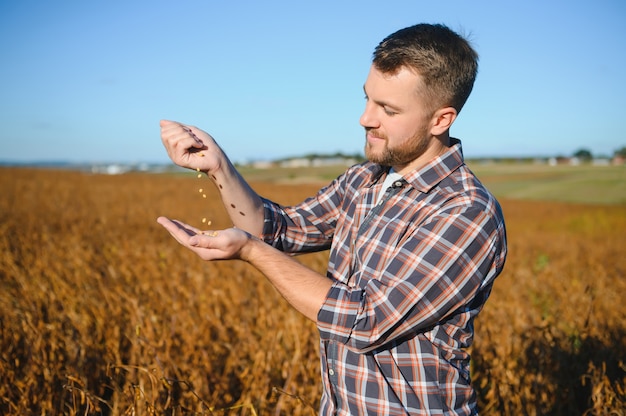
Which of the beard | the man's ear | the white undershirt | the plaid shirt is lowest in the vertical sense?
the plaid shirt

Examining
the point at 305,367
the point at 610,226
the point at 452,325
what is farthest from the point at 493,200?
the point at 610,226

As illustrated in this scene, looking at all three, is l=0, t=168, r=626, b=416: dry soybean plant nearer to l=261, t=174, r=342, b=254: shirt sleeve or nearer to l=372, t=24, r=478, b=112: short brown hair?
l=261, t=174, r=342, b=254: shirt sleeve

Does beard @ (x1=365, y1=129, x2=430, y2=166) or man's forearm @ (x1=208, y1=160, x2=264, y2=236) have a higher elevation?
beard @ (x1=365, y1=129, x2=430, y2=166)

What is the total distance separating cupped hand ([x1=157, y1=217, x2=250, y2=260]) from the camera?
136 cm

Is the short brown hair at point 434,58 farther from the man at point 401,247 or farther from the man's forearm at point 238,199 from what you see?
the man's forearm at point 238,199

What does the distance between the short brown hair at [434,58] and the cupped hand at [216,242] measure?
724 millimetres

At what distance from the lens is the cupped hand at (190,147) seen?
67.4 inches

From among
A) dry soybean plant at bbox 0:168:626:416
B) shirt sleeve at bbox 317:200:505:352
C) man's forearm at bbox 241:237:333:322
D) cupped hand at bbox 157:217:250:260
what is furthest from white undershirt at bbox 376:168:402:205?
dry soybean plant at bbox 0:168:626:416

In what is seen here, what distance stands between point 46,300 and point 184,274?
1.63m

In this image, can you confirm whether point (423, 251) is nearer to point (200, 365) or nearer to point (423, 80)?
point (423, 80)

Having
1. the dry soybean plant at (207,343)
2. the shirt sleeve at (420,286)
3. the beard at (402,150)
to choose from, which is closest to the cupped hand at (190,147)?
the beard at (402,150)

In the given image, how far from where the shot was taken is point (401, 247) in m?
1.45

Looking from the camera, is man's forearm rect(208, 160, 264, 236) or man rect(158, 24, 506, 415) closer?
man rect(158, 24, 506, 415)

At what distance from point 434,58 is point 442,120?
21cm
